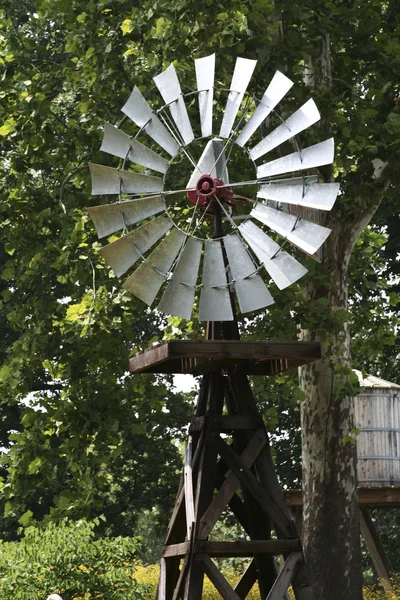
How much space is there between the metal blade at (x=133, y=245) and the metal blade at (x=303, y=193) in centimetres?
88

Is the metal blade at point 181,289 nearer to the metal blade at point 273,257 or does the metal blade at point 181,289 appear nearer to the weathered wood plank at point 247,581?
the metal blade at point 273,257

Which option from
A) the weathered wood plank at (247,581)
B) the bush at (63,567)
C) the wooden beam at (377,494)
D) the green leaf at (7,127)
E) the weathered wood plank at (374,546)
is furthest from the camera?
the weathered wood plank at (374,546)

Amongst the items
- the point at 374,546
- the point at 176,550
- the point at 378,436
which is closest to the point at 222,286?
the point at 176,550

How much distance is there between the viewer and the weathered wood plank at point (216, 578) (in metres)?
8.27

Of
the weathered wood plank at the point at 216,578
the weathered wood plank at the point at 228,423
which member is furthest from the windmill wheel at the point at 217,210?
the weathered wood plank at the point at 216,578

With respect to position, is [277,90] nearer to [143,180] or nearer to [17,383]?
[143,180]

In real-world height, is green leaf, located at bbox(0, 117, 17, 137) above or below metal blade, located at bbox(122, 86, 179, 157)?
above

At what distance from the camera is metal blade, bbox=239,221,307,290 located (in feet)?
28.6

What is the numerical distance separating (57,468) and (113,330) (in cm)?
167

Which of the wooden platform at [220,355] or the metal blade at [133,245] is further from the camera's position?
the metal blade at [133,245]

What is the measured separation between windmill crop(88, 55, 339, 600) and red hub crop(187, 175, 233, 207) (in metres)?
0.01

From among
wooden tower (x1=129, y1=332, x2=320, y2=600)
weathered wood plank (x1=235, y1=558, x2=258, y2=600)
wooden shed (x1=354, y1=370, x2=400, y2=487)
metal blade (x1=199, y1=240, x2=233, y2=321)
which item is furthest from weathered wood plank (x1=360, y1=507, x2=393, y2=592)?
metal blade (x1=199, y1=240, x2=233, y2=321)

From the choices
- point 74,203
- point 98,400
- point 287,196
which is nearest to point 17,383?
point 98,400

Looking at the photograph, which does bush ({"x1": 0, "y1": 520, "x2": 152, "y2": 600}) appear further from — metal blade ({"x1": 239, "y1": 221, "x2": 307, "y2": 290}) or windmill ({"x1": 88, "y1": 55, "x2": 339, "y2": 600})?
metal blade ({"x1": 239, "y1": 221, "x2": 307, "y2": 290})
